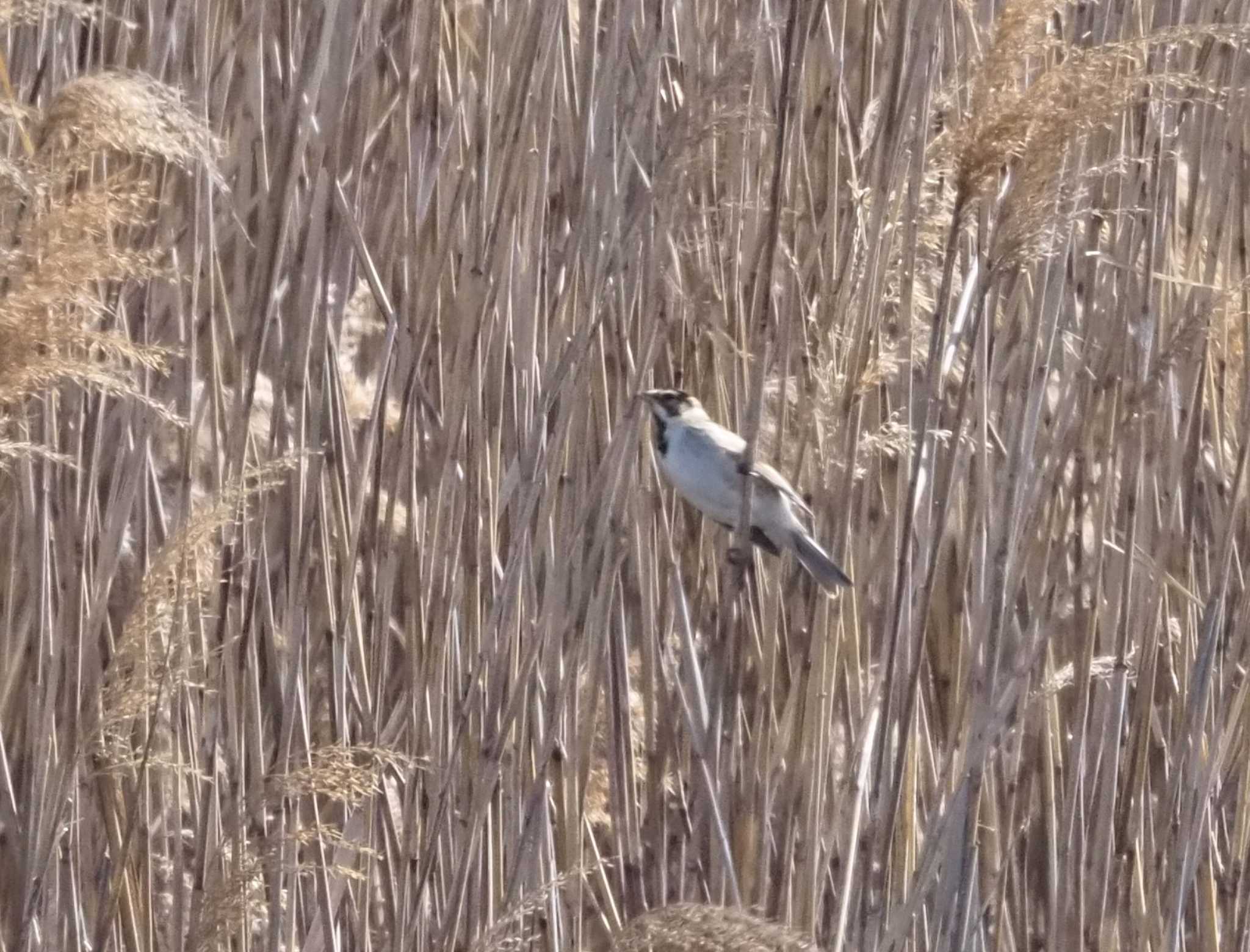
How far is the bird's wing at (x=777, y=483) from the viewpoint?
2.33 meters

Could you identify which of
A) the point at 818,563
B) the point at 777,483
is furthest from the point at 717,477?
the point at 818,563

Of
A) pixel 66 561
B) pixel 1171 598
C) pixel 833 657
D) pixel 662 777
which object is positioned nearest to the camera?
pixel 66 561

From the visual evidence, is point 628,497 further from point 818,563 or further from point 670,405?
point 670,405

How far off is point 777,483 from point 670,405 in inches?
9.9

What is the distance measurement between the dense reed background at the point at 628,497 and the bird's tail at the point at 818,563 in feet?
0.19

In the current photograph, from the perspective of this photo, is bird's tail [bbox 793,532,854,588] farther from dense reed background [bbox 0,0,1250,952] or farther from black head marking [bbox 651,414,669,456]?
black head marking [bbox 651,414,669,456]

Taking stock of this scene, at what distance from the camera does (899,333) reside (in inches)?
98.7

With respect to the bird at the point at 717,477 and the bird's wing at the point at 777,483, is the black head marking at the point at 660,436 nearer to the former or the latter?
the bird at the point at 717,477

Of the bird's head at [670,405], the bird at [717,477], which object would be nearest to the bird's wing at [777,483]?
the bird at [717,477]

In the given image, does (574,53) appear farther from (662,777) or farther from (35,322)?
(35,322)

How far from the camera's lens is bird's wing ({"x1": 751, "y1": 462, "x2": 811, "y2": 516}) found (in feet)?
7.66

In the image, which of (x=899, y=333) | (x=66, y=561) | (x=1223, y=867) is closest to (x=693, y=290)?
(x=899, y=333)

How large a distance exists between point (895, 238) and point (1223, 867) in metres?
1.10

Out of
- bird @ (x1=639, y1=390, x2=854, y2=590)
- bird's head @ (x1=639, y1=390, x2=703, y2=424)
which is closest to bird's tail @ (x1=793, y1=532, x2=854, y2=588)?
bird @ (x1=639, y1=390, x2=854, y2=590)
